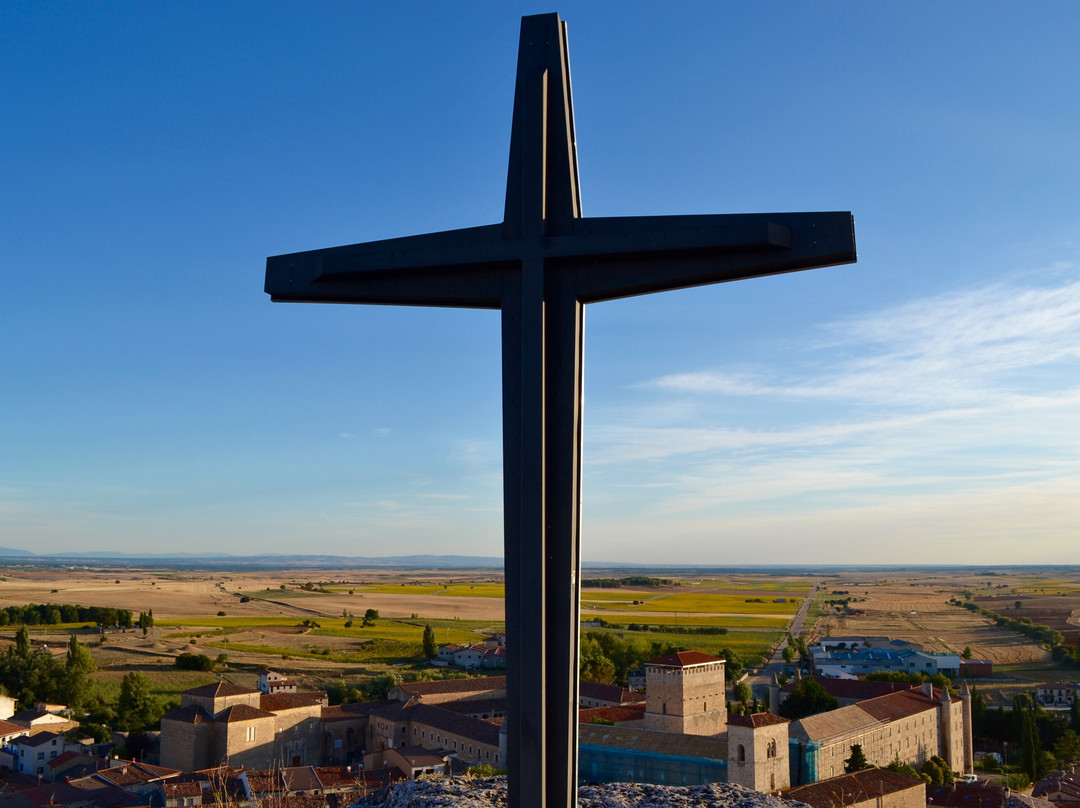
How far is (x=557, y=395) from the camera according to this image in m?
6.75

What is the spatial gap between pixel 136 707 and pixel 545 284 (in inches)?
2136

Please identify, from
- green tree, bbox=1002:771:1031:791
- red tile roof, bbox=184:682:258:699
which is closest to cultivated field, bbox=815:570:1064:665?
green tree, bbox=1002:771:1031:791

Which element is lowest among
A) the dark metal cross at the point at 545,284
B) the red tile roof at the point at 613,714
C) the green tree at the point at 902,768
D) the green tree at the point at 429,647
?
the green tree at the point at 429,647

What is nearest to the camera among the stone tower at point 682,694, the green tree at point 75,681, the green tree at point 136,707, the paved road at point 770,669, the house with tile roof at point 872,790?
the house with tile roof at point 872,790

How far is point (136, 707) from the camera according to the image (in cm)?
5225

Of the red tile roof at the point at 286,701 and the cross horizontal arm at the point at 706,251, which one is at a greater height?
the cross horizontal arm at the point at 706,251

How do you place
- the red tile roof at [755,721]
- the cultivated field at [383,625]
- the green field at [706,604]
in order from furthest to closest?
the green field at [706,604], the cultivated field at [383,625], the red tile roof at [755,721]

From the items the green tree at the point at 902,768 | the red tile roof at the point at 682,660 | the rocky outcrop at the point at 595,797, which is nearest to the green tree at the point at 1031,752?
the green tree at the point at 902,768

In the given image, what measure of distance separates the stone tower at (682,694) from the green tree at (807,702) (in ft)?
15.3

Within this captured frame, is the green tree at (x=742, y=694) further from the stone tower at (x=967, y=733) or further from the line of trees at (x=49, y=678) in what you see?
the line of trees at (x=49, y=678)

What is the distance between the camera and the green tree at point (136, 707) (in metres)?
51.0

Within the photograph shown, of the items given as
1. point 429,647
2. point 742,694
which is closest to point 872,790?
point 742,694

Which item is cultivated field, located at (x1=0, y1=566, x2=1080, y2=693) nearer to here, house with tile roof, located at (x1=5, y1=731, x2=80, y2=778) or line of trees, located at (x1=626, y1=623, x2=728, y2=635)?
line of trees, located at (x1=626, y1=623, x2=728, y2=635)

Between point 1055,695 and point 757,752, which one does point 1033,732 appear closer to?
point 757,752
